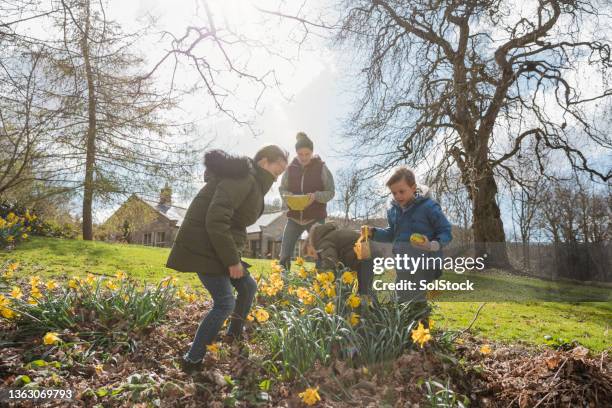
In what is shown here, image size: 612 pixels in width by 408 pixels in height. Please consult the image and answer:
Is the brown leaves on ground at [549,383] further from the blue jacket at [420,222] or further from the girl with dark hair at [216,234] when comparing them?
the girl with dark hair at [216,234]

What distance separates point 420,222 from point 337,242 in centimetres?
87

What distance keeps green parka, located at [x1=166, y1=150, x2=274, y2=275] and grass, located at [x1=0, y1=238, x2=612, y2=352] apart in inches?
60.9

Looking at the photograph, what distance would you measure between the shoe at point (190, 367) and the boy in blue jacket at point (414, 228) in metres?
1.64

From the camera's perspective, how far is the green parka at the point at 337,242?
3.92 m

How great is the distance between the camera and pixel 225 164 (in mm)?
2688

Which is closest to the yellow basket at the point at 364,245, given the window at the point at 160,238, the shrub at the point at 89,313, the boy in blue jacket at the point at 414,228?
the boy in blue jacket at the point at 414,228

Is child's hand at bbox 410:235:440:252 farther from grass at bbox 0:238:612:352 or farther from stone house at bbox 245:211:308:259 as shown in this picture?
stone house at bbox 245:211:308:259

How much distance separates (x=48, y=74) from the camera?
4754 millimetres

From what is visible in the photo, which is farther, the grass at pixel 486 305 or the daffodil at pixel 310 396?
the grass at pixel 486 305

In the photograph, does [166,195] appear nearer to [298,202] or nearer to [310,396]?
[298,202]

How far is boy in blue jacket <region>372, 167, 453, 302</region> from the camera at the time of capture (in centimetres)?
340

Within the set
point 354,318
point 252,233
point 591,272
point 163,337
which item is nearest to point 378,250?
point 354,318

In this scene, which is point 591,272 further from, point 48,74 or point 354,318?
point 48,74

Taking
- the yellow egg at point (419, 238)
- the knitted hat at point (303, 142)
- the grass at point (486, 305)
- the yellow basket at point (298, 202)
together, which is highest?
the knitted hat at point (303, 142)
